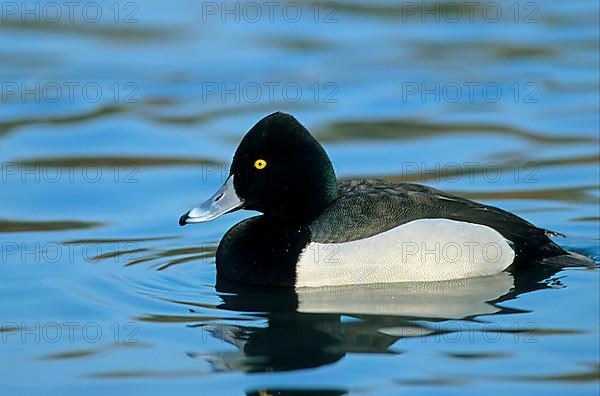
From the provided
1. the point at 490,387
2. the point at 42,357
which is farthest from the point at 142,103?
the point at 490,387

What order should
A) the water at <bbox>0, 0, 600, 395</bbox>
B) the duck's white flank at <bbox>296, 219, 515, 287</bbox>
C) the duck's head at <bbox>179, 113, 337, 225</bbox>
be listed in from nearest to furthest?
the water at <bbox>0, 0, 600, 395</bbox>, the duck's white flank at <bbox>296, 219, 515, 287</bbox>, the duck's head at <bbox>179, 113, 337, 225</bbox>

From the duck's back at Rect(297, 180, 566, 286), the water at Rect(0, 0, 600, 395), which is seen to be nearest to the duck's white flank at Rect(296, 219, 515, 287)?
the duck's back at Rect(297, 180, 566, 286)

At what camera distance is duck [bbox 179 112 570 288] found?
27.0 ft

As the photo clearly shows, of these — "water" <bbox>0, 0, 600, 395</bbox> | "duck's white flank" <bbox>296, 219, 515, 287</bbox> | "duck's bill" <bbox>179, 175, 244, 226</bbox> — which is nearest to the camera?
"water" <bbox>0, 0, 600, 395</bbox>

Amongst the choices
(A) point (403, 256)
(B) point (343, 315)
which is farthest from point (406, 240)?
(B) point (343, 315)

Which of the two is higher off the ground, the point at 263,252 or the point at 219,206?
the point at 219,206

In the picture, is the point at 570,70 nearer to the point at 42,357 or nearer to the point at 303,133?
the point at 303,133

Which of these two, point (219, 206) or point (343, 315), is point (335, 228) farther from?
point (219, 206)

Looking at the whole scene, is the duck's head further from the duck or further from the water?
the water

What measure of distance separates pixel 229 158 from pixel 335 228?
4105 millimetres

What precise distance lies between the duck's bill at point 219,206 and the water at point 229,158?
423 millimetres

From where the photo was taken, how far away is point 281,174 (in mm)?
8508

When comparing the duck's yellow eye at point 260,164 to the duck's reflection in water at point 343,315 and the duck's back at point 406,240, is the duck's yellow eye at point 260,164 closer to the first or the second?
the duck's back at point 406,240

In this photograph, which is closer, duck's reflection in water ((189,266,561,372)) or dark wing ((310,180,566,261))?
duck's reflection in water ((189,266,561,372))
